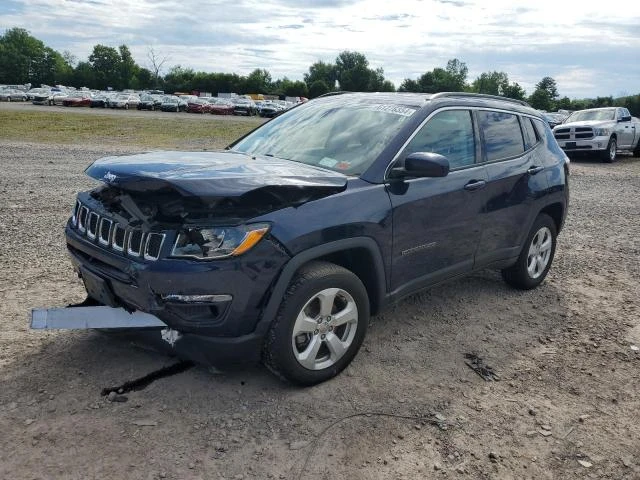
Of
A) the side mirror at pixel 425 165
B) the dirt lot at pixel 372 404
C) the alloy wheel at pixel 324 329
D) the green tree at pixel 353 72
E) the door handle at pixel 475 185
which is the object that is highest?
the green tree at pixel 353 72

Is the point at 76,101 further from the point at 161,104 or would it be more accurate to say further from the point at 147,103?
the point at 161,104

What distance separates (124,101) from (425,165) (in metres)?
54.2

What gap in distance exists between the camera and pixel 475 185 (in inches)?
176

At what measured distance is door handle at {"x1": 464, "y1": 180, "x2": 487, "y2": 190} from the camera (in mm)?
4418

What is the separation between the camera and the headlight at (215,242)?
3098mm

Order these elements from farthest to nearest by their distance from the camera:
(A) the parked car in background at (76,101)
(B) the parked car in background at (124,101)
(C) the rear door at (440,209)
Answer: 1. (B) the parked car in background at (124,101)
2. (A) the parked car in background at (76,101)
3. (C) the rear door at (440,209)

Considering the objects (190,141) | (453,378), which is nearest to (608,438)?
(453,378)

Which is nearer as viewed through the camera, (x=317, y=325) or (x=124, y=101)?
(x=317, y=325)

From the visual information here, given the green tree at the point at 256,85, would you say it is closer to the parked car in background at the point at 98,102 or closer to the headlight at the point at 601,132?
the parked car in background at the point at 98,102

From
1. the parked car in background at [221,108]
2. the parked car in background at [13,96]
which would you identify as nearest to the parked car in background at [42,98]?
the parked car in background at [13,96]

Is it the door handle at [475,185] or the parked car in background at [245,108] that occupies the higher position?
the parked car in background at [245,108]

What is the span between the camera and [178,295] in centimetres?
309

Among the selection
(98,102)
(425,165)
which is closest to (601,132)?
(425,165)

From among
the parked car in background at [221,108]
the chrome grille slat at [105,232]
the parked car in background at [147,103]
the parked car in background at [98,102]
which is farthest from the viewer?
the parked car in background at [147,103]
